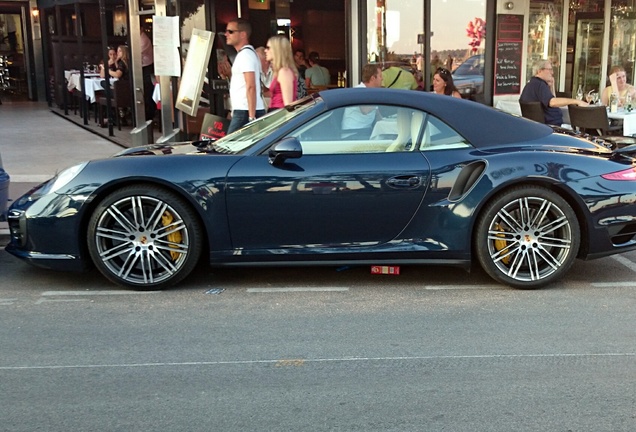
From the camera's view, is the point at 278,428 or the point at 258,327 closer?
the point at 278,428

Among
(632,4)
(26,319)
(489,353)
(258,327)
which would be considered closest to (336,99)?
(258,327)

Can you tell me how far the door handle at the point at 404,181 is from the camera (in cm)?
480

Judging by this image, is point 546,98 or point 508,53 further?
point 508,53

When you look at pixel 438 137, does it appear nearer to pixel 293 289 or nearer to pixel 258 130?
pixel 258 130

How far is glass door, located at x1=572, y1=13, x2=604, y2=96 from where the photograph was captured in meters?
13.3

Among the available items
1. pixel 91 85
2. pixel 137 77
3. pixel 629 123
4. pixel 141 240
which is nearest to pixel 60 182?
pixel 141 240

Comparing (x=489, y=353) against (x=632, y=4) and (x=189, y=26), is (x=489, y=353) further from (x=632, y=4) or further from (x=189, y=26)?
(x=632, y=4)

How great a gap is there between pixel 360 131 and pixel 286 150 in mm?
611

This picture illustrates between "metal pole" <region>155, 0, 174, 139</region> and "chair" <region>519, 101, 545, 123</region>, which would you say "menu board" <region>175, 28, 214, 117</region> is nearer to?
"metal pole" <region>155, 0, 174, 139</region>

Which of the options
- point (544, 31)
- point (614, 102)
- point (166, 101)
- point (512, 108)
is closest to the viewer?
point (614, 102)

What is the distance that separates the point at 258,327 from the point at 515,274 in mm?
1916

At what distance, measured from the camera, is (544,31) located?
490 inches

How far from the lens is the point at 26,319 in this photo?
4.46 m

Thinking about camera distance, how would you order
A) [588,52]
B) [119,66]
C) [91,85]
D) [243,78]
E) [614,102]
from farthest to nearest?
1. [91,85]
2. [119,66]
3. [588,52]
4. [614,102]
5. [243,78]
